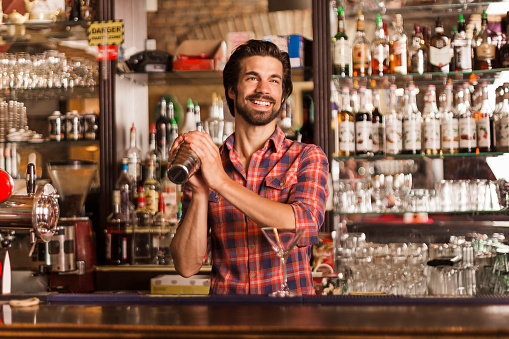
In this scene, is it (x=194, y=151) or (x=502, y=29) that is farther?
(x=502, y=29)

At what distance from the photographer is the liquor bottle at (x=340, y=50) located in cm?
319

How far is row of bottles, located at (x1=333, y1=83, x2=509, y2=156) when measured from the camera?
316 cm

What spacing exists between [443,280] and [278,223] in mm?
1613

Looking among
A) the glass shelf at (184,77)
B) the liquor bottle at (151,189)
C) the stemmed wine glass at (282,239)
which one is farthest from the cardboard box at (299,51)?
the stemmed wine glass at (282,239)

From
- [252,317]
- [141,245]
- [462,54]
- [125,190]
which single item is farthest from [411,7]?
[252,317]

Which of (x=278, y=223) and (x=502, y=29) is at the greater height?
(x=502, y=29)

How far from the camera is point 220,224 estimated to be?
6.19 ft

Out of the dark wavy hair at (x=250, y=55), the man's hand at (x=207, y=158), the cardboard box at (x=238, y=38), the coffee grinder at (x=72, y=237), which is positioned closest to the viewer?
the man's hand at (x=207, y=158)

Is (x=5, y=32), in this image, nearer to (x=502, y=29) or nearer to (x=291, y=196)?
(x=291, y=196)

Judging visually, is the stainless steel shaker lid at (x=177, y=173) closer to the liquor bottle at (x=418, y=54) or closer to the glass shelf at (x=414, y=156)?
the glass shelf at (x=414, y=156)

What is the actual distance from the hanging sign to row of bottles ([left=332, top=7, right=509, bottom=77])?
115 centimetres

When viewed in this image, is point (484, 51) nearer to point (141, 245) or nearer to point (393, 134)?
point (393, 134)

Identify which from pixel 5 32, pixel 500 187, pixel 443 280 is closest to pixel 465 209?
pixel 500 187

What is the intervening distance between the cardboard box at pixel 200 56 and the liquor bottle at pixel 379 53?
0.81 m
